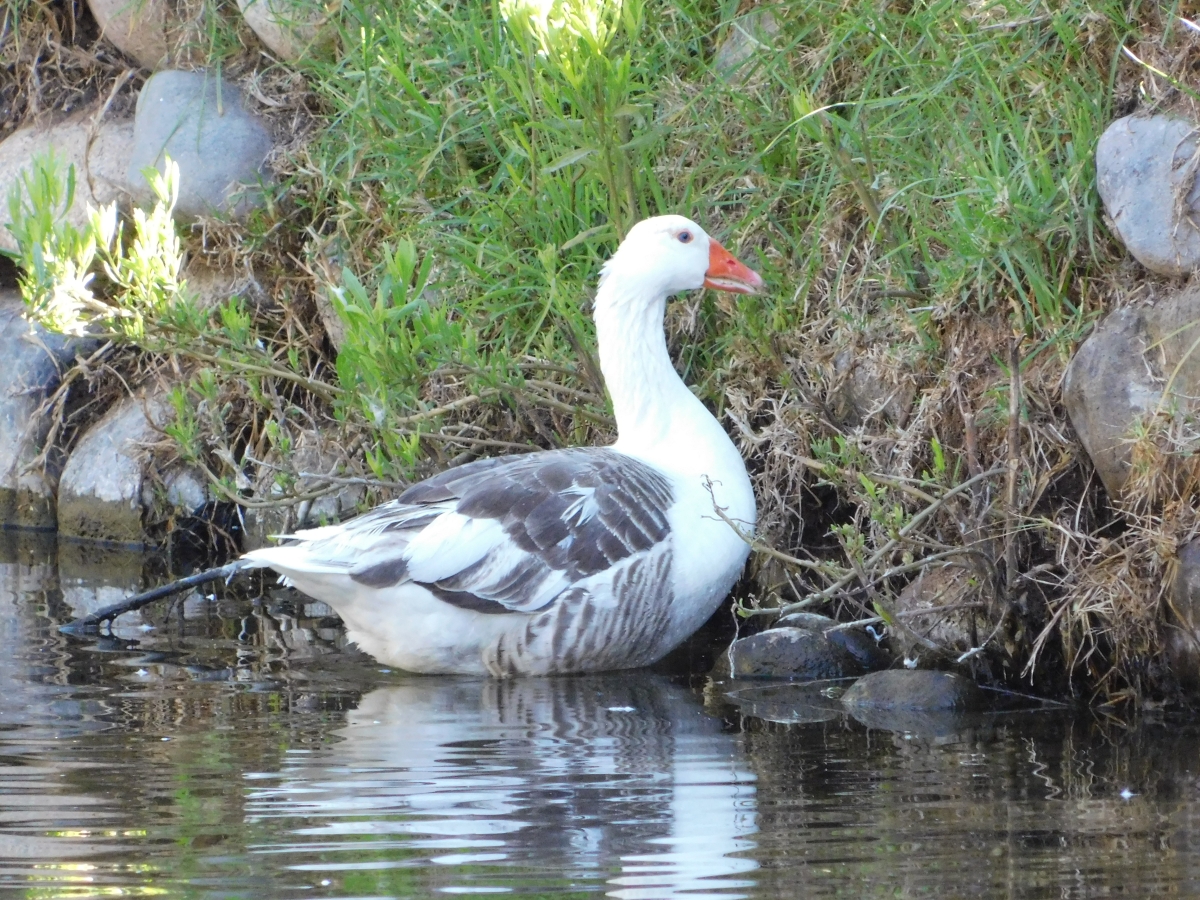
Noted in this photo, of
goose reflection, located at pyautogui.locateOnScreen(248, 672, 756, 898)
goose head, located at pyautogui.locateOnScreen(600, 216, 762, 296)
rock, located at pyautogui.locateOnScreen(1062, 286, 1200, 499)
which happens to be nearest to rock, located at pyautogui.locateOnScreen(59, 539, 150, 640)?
goose reflection, located at pyautogui.locateOnScreen(248, 672, 756, 898)

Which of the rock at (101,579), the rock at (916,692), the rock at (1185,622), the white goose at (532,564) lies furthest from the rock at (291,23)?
the rock at (1185,622)

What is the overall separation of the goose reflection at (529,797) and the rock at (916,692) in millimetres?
492

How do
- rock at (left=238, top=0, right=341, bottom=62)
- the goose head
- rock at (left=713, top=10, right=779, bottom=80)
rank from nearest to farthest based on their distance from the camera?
the goose head, rock at (left=713, top=10, right=779, bottom=80), rock at (left=238, top=0, right=341, bottom=62)

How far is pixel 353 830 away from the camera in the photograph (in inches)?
127

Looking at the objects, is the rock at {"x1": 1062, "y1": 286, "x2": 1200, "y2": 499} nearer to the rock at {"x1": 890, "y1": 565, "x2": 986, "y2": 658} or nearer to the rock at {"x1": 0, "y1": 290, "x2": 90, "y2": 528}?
the rock at {"x1": 890, "y1": 565, "x2": 986, "y2": 658}

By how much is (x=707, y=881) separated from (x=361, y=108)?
4880mm

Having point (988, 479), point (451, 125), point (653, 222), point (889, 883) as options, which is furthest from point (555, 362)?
point (889, 883)

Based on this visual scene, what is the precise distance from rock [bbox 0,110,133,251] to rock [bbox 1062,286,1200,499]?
5.49 meters

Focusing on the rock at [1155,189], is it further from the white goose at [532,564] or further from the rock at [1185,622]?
the white goose at [532,564]

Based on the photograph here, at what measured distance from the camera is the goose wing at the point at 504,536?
16.7 feet

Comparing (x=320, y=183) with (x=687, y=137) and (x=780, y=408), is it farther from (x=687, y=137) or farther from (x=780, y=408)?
(x=780, y=408)

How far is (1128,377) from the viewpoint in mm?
4602

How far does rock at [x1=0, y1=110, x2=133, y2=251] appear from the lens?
338 inches

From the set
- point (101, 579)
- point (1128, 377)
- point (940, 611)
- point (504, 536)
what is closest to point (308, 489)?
point (101, 579)
